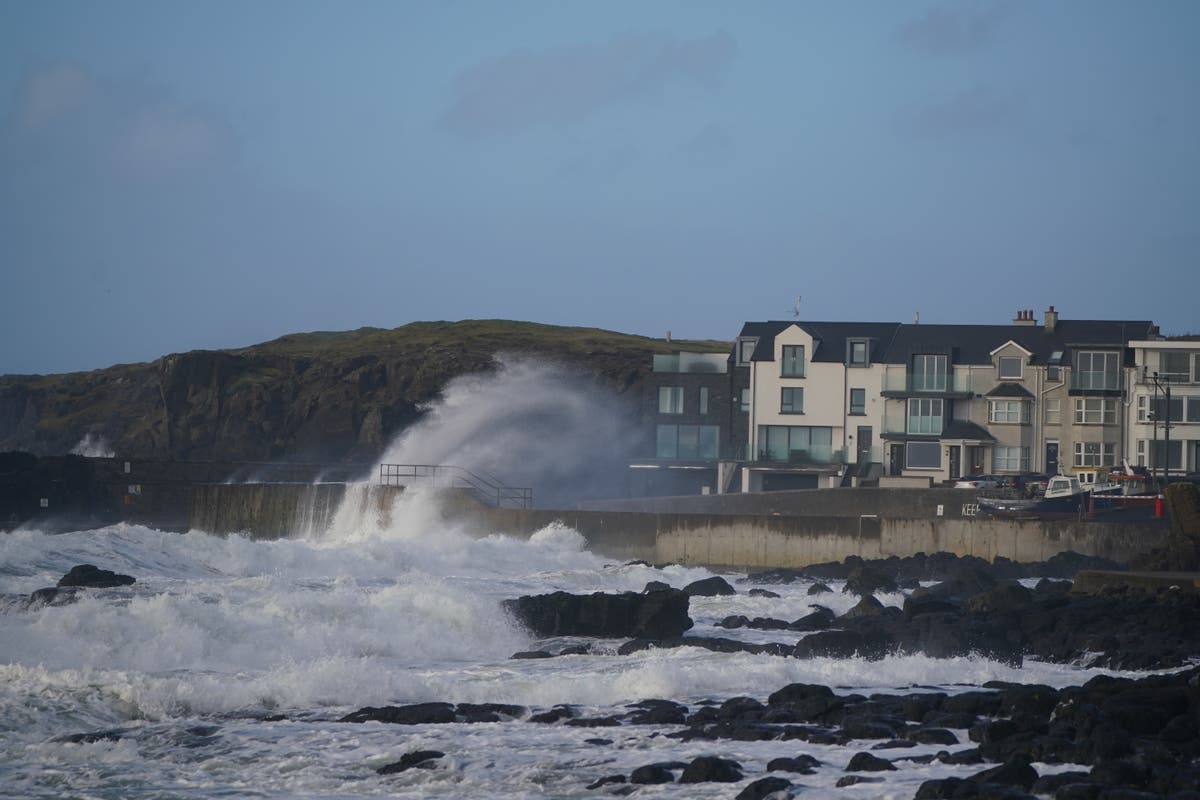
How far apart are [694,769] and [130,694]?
7045mm

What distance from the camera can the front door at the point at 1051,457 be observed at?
4645 centimetres

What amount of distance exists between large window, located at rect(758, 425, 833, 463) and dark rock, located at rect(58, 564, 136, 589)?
2806cm

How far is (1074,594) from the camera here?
25062 mm

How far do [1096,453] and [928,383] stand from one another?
5747mm

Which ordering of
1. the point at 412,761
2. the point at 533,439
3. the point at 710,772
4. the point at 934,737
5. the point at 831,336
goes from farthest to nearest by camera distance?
the point at 831,336 → the point at 533,439 → the point at 934,737 → the point at 412,761 → the point at 710,772

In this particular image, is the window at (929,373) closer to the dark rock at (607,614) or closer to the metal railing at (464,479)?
the metal railing at (464,479)

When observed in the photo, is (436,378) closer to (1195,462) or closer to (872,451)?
(872,451)

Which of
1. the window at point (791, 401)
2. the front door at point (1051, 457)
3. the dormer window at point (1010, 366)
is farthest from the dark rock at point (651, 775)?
the dormer window at point (1010, 366)

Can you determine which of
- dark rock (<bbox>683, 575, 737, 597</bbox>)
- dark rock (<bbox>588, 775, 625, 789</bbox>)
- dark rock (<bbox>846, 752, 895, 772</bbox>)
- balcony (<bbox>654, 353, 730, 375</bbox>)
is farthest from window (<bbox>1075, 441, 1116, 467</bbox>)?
dark rock (<bbox>588, 775, 625, 789</bbox>)

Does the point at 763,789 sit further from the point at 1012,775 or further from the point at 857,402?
the point at 857,402

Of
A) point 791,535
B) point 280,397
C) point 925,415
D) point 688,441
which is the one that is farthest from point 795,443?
point 280,397

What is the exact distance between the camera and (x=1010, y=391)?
4659cm

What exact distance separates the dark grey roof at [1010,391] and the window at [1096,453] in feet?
7.41

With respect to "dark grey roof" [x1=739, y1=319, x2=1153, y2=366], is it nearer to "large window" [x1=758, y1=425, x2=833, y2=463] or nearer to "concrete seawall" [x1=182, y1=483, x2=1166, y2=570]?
"large window" [x1=758, y1=425, x2=833, y2=463]
